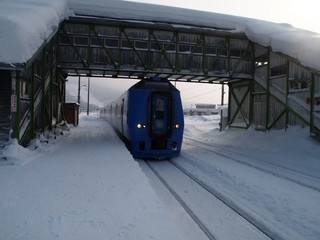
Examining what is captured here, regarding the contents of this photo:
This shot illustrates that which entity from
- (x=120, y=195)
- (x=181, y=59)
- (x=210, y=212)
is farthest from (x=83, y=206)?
(x=181, y=59)

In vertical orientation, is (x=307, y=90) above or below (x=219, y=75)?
below

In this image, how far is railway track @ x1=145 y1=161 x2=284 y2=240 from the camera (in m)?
4.89

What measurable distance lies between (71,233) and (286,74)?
14.6 meters

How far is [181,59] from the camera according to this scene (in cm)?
1772

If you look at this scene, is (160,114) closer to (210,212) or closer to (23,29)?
(23,29)

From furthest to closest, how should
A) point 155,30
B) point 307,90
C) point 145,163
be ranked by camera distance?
point 155,30 → point 307,90 → point 145,163

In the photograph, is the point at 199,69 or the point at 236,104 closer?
the point at 199,69

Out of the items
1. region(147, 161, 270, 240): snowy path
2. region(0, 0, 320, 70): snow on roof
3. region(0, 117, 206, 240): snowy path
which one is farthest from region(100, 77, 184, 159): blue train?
region(0, 0, 320, 70): snow on roof

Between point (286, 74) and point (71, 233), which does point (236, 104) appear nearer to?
point (286, 74)

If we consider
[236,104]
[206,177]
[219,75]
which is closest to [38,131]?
[206,177]

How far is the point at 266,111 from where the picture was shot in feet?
56.4

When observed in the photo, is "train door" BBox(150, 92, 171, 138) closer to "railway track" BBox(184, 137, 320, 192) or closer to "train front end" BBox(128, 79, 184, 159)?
"train front end" BBox(128, 79, 184, 159)

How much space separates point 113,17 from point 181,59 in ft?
15.4

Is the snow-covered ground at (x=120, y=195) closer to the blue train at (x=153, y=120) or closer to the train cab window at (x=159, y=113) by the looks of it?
the blue train at (x=153, y=120)
